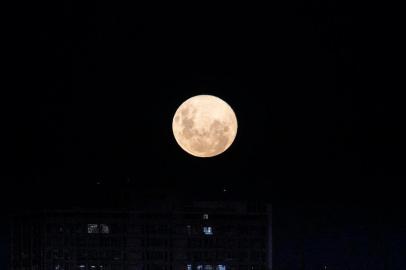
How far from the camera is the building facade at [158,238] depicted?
7712 cm

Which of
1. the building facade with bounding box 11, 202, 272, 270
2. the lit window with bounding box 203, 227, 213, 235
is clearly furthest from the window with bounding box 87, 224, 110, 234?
the lit window with bounding box 203, 227, 213, 235

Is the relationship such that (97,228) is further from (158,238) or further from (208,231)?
(208,231)

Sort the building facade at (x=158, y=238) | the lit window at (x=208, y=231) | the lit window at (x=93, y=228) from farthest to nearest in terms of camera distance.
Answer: the lit window at (x=93, y=228) → the lit window at (x=208, y=231) → the building facade at (x=158, y=238)

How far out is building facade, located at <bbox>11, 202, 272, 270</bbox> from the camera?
77125 millimetres

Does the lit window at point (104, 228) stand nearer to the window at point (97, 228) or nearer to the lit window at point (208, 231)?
the window at point (97, 228)

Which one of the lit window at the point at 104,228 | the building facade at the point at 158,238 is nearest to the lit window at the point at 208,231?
the building facade at the point at 158,238

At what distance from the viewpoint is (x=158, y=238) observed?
78438 mm

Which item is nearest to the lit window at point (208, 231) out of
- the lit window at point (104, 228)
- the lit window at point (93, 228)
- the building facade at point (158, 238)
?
the building facade at point (158, 238)

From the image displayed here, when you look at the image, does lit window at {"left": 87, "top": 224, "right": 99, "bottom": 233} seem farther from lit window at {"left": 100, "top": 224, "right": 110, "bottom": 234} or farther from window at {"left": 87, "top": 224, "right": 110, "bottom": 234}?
lit window at {"left": 100, "top": 224, "right": 110, "bottom": 234}

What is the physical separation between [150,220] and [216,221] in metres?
9.39

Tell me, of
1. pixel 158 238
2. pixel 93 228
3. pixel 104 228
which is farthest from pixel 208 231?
pixel 93 228

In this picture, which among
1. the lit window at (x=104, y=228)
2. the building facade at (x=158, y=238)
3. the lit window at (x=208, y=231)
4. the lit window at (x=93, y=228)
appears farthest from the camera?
the lit window at (x=104, y=228)

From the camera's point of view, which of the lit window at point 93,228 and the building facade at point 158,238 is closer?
the building facade at point 158,238

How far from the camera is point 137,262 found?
257ft
